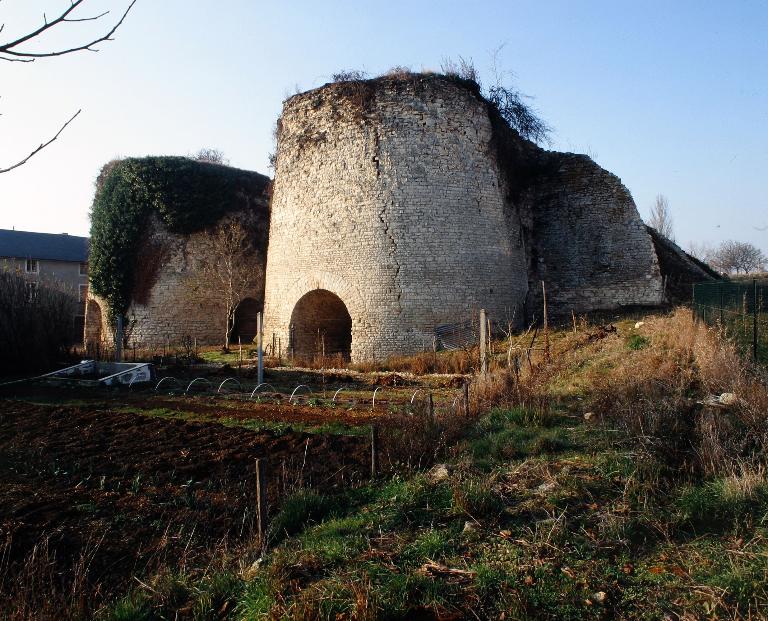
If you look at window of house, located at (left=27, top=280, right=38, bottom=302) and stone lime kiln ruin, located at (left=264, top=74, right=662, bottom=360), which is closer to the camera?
stone lime kiln ruin, located at (left=264, top=74, right=662, bottom=360)

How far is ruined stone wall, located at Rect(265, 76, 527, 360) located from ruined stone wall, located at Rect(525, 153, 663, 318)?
2.76 m

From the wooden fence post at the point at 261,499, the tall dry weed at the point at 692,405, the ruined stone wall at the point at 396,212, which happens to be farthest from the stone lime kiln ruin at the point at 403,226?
the wooden fence post at the point at 261,499

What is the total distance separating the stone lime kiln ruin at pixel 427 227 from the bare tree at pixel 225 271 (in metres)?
5.22

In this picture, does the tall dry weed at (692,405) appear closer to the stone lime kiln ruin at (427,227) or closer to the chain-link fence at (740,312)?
the chain-link fence at (740,312)

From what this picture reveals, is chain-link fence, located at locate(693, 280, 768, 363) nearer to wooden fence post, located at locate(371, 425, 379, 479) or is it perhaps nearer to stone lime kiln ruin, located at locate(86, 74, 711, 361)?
stone lime kiln ruin, located at locate(86, 74, 711, 361)

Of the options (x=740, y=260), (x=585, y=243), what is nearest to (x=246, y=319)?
(x=585, y=243)

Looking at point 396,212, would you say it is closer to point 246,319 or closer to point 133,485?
point 133,485

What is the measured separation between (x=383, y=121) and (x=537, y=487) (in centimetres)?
1200

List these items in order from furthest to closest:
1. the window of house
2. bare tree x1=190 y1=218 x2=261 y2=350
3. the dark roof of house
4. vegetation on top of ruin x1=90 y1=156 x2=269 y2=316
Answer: the dark roof of house, bare tree x1=190 y1=218 x2=261 y2=350, vegetation on top of ruin x1=90 y1=156 x2=269 y2=316, the window of house

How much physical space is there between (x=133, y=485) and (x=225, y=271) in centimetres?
1738

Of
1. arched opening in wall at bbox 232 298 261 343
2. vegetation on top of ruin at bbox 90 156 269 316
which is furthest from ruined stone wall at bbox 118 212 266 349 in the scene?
arched opening in wall at bbox 232 298 261 343

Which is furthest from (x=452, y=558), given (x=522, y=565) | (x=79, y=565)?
(x=79, y=565)

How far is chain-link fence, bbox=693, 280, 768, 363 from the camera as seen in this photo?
30.5 ft

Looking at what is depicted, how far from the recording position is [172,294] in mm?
21531
